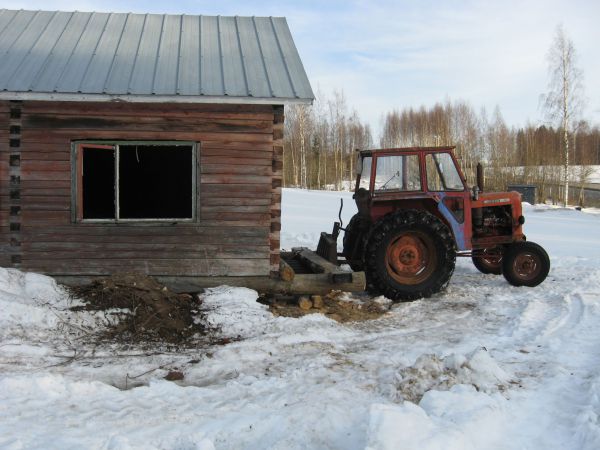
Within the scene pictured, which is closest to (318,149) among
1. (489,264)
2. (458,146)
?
(458,146)

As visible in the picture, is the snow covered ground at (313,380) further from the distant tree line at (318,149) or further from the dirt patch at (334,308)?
the distant tree line at (318,149)

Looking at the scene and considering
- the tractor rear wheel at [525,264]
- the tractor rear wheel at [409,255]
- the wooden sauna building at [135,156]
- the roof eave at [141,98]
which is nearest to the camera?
the roof eave at [141,98]

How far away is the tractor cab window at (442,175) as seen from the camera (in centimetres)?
853

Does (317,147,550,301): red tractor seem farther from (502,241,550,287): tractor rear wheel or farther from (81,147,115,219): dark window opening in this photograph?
(81,147,115,219): dark window opening

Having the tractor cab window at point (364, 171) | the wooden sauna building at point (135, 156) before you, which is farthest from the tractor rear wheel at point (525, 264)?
the wooden sauna building at point (135, 156)

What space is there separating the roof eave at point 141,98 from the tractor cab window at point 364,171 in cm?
176

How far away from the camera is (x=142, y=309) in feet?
22.2

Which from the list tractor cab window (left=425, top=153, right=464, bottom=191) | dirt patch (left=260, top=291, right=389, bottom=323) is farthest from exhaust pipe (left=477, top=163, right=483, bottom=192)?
dirt patch (left=260, top=291, right=389, bottom=323)

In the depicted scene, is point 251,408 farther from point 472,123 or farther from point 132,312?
point 472,123

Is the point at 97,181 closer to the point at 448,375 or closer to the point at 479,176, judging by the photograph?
the point at 479,176

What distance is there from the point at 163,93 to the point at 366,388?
188 inches

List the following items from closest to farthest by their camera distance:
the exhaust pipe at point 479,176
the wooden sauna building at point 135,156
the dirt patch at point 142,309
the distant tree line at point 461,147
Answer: the dirt patch at point 142,309 → the wooden sauna building at point 135,156 → the exhaust pipe at point 479,176 → the distant tree line at point 461,147

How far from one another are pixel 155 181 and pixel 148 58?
231 cm

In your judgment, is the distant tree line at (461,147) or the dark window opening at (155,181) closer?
the dark window opening at (155,181)
